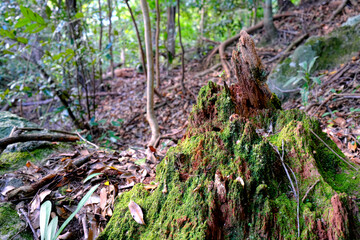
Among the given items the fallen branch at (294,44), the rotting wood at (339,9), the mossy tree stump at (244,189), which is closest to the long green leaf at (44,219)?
the mossy tree stump at (244,189)

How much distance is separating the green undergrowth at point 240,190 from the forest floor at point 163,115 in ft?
0.84

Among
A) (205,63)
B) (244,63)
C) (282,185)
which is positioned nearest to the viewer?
(282,185)

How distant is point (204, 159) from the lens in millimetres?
1610

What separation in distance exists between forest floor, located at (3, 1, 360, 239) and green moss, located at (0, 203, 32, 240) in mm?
212

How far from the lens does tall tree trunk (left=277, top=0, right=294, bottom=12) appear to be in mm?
7879

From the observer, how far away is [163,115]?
242 inches

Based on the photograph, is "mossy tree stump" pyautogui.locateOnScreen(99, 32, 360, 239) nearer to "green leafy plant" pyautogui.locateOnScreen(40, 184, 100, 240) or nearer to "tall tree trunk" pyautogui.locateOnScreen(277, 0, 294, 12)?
"green leafy plant" pyautogui.locateOnScreen(40, 184, 100, 240)

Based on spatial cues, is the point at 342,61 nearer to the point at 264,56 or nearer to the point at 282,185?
the point at 264,56

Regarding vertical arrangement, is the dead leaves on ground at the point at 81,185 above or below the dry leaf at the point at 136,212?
below

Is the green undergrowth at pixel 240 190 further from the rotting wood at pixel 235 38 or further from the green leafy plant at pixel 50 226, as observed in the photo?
the rotting wood at pixel 235 38

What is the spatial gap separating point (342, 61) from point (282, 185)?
4.59 m

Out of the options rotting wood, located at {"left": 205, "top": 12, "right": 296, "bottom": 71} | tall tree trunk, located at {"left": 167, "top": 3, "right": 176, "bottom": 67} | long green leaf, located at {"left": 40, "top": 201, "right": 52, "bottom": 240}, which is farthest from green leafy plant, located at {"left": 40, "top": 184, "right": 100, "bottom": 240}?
tall tree trunk, located at {"left": 167, "top": 3, "right": 176, "bottom": 67}

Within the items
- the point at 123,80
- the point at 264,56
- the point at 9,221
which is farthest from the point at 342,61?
the point at 123,80

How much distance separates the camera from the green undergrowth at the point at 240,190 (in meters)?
1.31
